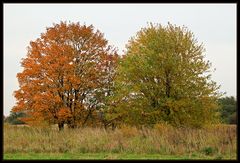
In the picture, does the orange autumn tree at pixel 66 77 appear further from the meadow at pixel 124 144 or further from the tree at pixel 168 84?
the meadow at pixel 124 144

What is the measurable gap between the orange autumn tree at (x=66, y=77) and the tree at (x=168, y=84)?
5.83 m

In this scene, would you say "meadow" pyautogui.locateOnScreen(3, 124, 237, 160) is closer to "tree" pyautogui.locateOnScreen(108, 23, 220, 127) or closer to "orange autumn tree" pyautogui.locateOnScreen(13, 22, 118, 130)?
"tree" pyautogui.locateOnScreen(108, 23, 220, 127)

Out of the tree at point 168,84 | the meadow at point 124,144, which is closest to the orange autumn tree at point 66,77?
the tree at point 168,84

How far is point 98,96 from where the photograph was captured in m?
32.8

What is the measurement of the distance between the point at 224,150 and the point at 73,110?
662 inches

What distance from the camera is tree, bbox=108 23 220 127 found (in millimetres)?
25172

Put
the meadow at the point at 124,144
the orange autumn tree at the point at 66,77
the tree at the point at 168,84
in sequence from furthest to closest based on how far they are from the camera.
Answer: the orange autumn tree at the point at 66,77
the tree at the point at 168,84
the meadow at the point at 124,144

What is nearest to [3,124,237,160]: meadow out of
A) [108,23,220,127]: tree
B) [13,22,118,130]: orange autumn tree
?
[108,23,220,127]: tree

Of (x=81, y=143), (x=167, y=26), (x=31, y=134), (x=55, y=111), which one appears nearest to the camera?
(x=81, y=143)

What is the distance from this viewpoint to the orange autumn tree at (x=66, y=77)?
1202 inches

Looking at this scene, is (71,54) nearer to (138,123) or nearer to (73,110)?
(73,110)

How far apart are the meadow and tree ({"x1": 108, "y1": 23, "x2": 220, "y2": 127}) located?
200 inches

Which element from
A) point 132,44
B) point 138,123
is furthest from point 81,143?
point 132,44

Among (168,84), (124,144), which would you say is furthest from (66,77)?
(124,144)
